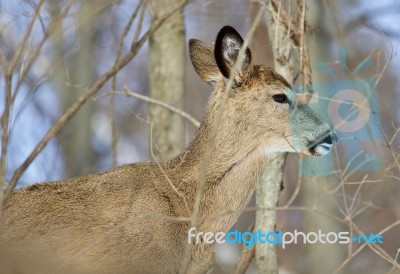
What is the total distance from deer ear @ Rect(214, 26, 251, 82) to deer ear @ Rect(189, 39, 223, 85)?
42 centimetres

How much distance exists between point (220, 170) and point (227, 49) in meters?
0.94

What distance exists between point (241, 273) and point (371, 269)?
8.13 m

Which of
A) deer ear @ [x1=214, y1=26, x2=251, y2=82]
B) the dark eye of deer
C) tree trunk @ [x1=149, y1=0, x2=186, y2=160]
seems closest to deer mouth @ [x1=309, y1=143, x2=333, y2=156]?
the dark eye of deer

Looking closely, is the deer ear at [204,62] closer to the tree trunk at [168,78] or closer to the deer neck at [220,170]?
the deer neck at [220,170]

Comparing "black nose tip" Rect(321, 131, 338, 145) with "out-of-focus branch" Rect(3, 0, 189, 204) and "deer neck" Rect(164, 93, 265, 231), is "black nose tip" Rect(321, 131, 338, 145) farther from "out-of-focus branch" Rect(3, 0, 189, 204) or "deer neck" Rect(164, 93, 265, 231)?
"out-of-focus branch" Rect(3, 0, 189, 204)

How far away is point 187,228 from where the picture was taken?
6340 mm

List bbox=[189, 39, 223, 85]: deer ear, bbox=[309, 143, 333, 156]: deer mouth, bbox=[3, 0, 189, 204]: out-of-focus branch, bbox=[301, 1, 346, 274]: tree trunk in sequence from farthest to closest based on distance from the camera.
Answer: bbox=[301, 1, 346, 274]: tree trunk → bbox=[189, 39, 223, 85]: deer ear → bbox=[309, 143, 333, 156]: deer mouth → bbox=[3, 0, 189, 204]: out-of-focus branch

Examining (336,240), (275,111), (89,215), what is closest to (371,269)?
(336,240)

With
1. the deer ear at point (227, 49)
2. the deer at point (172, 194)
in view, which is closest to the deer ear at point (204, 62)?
the deer at point (172, 194)

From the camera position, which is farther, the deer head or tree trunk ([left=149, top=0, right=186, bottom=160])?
tree trunk ([left=149, top=0, right=186, bottom=160])

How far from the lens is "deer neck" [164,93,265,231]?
21.7ft

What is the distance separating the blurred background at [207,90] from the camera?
7.75 meters

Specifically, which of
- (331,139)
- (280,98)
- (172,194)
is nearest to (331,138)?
(331,139)

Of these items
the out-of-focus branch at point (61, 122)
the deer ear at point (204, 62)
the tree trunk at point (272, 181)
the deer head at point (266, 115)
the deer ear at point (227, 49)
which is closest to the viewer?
the out-of-focus branch at point (61, 122)
